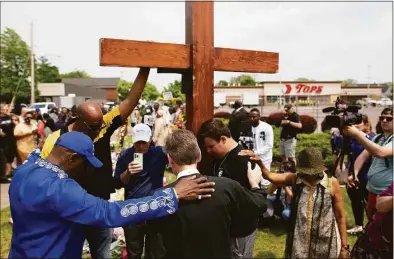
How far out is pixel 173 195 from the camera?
2.04 metres

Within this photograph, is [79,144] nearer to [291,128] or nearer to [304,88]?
[291,128]

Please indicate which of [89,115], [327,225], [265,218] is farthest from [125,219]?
[265,218]

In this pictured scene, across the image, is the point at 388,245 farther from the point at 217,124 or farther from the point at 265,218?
the point at 265,218

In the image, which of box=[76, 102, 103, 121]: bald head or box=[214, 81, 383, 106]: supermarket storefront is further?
box=[214, 81, 383, 106]: supermarket storefront

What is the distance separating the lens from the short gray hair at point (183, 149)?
7.24ft

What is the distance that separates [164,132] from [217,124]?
7.67m

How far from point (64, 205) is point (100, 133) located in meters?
1.43

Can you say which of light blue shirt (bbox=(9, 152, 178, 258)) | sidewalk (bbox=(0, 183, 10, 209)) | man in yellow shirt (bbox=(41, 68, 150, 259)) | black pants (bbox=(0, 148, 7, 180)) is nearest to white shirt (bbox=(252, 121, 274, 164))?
man in yellow shirt (bbox=(41, 68, 150, 259))

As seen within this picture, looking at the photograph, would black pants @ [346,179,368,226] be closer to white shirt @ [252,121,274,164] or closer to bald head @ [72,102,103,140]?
white shirt @ [252,121,274,164]

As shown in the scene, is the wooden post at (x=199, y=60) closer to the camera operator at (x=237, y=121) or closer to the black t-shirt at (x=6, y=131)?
the camera operator at (x=237, y=121)

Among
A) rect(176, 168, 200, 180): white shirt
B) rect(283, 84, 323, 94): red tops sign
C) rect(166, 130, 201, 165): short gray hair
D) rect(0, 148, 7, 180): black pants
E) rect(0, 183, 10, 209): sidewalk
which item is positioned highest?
rect(283, 84, 323, 94): red tops sign

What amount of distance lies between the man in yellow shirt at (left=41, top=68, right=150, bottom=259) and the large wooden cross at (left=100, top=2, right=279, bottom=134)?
0.64 feet

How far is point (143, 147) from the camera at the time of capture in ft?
12.3

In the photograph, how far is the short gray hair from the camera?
221 centimetres
